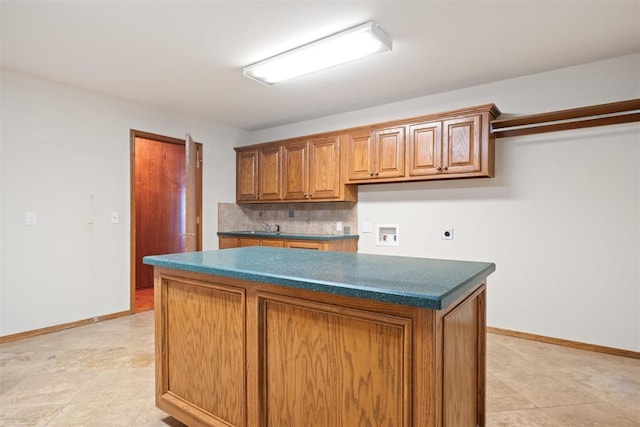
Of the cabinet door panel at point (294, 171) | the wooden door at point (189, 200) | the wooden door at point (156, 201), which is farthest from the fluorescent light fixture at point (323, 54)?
the wooden door at point (156, 201)

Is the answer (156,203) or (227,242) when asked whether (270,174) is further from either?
(156,203)

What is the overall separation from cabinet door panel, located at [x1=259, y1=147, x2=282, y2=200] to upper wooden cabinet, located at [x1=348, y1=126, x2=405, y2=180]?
112 cm

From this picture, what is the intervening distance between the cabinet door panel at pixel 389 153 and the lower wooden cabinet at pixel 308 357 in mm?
2193

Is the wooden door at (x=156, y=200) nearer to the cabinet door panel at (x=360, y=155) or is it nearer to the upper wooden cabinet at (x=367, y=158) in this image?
the upper wooden cabinet at (x=367, y=158)

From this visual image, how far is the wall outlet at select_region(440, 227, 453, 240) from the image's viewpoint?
11.8 feet

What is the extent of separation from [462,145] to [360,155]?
109 cm

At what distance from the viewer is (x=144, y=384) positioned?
2.32 meters

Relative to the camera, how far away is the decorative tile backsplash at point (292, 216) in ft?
14.5

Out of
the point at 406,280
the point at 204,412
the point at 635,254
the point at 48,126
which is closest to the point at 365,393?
the point at 406,280

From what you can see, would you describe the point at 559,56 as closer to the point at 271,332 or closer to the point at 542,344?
the point at 542,344

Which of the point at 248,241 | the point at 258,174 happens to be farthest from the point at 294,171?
the point at 248,241

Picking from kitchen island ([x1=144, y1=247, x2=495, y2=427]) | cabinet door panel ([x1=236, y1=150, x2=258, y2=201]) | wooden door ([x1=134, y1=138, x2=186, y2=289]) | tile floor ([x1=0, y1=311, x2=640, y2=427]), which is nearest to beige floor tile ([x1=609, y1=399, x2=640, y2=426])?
tile floor ([x1=0, y1=311, x2=640, y2=427])

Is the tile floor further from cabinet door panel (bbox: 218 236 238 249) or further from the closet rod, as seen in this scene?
the closet rod

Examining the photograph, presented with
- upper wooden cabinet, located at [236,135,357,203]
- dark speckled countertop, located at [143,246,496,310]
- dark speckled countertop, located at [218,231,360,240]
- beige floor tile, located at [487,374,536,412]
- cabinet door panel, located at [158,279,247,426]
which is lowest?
beige floor tile, located at [487,374,536,412]
